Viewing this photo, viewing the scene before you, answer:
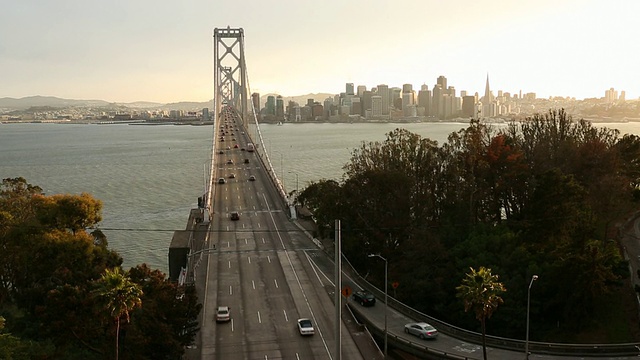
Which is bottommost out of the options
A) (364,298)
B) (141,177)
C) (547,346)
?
(547,346)

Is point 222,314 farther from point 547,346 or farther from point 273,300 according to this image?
point 547,346

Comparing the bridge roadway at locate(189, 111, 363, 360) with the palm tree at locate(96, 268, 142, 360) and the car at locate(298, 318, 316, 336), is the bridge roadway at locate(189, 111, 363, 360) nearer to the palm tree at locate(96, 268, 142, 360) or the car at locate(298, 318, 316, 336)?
the car at locate(298, 318, 316, 336)

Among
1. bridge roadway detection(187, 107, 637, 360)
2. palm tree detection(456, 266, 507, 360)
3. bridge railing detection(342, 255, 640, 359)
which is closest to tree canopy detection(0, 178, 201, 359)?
bridge roadway detection(187, 107, 637, 360)

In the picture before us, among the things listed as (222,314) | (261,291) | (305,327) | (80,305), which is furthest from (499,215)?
(80,305)

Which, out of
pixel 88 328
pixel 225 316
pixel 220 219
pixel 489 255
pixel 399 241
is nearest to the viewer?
pixel 88 328

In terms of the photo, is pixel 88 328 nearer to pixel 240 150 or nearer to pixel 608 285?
pixel 608 285

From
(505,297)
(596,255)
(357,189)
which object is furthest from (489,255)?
(357,189)
